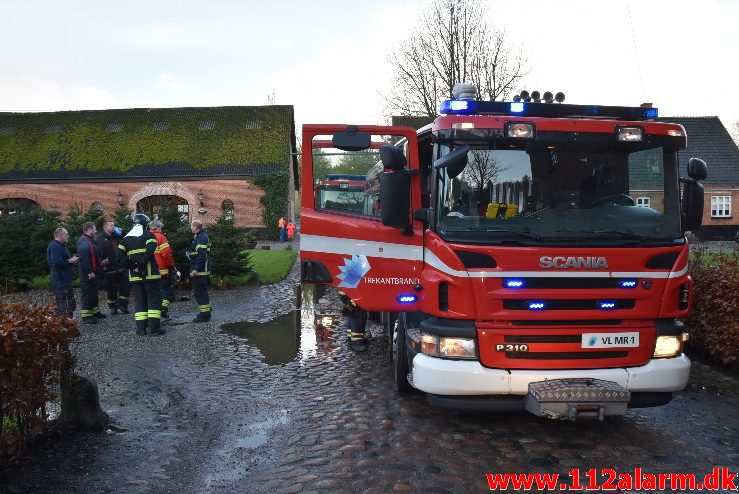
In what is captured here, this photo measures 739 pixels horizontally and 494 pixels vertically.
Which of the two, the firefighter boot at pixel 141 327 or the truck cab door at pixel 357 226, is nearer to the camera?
the truck cab door at pixel 357 226

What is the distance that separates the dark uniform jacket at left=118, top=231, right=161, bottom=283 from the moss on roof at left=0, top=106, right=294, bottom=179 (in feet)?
90.6

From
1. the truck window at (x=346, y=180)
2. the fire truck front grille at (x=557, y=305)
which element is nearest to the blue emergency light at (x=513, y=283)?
the fire truck front grille at (x=557, y=305)

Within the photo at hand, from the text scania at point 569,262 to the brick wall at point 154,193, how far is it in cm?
3297

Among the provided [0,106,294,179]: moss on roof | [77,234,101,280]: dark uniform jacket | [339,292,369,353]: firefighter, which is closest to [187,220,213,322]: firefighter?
[77,234,101,280]: dark uniform jacket

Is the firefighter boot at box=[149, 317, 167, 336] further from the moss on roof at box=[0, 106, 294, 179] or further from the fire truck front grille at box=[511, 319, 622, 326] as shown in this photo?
the moss on roof at box=[0, 106, 294, 179]

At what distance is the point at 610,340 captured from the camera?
502cm

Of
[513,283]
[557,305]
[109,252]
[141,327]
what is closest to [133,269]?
[141,327]

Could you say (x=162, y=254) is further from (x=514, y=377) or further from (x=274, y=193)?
(x=274, y=193)

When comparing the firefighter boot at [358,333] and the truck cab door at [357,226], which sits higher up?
the truck cab door at [357,226]

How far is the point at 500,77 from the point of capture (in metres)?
29.4

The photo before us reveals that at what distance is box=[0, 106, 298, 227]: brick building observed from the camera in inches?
1452

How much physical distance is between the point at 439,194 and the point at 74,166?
36.9 m

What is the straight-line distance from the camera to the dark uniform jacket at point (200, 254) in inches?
423

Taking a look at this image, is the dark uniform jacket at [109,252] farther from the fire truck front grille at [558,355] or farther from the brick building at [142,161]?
the brick building at [142,161]
